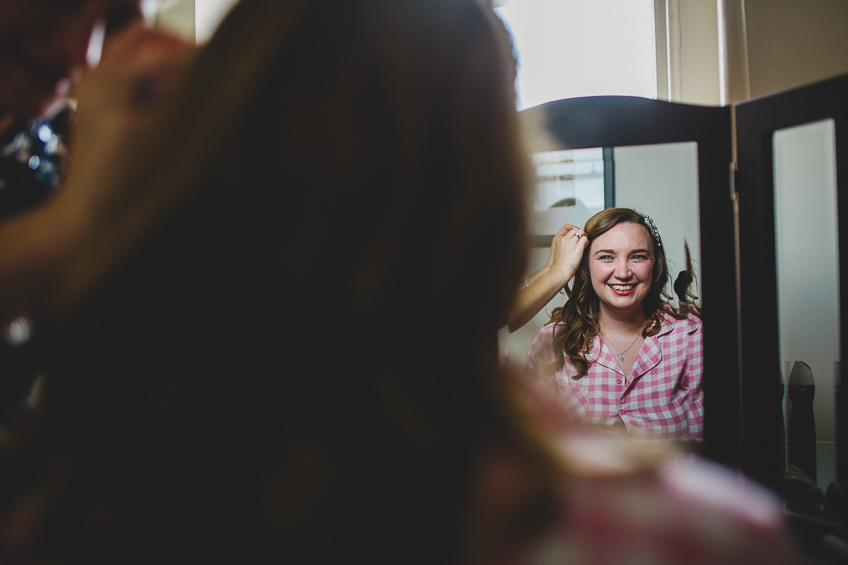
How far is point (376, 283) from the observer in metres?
0.26

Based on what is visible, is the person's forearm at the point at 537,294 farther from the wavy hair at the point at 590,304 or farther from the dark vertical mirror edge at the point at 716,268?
the dark vertical mirror edge at the point at 716,268

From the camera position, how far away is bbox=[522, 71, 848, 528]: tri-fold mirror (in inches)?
32.7

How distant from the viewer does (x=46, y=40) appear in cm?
42

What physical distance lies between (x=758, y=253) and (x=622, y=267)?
202mm

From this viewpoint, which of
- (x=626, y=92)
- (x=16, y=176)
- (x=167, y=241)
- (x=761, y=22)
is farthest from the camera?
(x=626, y=92)

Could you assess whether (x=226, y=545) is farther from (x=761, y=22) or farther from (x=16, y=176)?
(x=761, y=22)

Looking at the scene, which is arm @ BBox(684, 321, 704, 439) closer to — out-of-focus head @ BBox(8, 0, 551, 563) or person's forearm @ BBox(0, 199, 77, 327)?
out-of-focus head @ BBox(8, 0, 551, 563)

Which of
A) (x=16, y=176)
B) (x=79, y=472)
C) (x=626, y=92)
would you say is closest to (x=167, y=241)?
(x=79, y=472)

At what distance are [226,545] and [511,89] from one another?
0.89 feet

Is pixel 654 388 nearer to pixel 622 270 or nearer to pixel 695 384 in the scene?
pixel 695 384

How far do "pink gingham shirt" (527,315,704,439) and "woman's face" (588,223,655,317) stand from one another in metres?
0.06

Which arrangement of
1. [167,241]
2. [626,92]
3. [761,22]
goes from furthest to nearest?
[626,92] → [761,22] → [167,241]

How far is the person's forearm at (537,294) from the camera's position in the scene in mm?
932

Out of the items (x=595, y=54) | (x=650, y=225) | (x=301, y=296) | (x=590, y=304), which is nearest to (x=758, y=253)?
(x=650, y=225)
